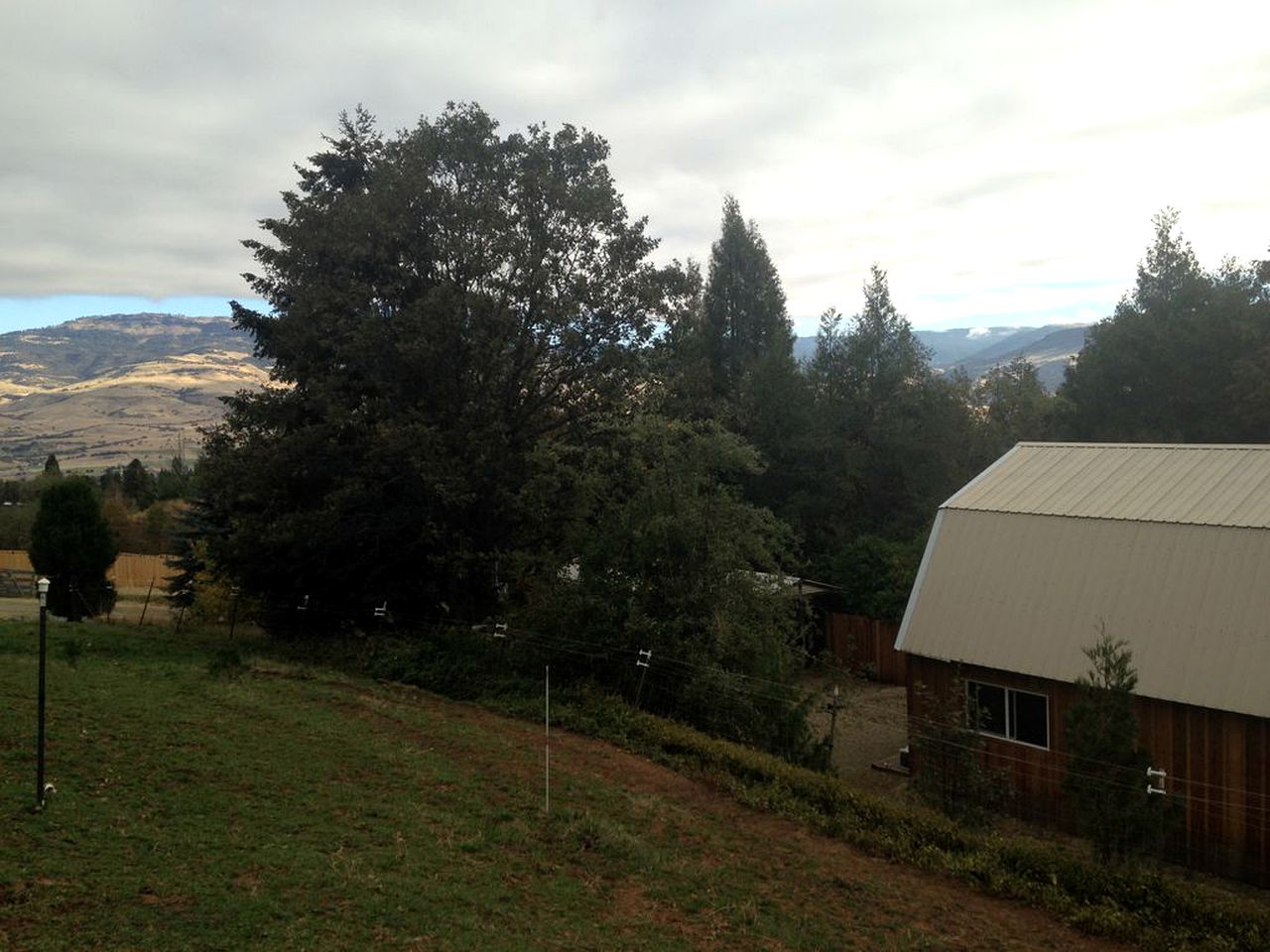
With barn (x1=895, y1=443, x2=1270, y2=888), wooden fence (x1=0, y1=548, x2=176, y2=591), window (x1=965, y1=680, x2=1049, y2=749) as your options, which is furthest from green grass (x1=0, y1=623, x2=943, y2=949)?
wooden fence (x1=0, y1=548, x2=176, y2=591)

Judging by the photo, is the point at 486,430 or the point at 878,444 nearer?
the point at 486,430

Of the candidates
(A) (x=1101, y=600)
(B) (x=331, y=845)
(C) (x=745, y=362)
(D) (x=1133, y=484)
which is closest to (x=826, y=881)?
(B) (x=331, y=845)

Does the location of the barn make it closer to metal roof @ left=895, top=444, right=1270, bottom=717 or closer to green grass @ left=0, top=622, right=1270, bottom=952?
metal roof @ left=895, top=444, right=1270, bottom=717

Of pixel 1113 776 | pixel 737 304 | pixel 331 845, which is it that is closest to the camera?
pixel 331 845

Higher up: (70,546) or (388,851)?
(70,546)

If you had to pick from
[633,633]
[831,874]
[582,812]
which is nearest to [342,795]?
[582,812]

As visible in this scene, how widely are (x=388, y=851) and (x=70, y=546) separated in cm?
2446

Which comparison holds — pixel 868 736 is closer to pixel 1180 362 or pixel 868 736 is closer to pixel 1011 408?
pixel 1180 362

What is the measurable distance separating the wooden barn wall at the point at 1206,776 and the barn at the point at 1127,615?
0.02 metres

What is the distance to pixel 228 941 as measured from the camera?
22.7 feet

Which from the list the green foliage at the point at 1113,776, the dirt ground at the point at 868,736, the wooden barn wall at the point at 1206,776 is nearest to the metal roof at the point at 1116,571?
the wooden barn wall at the point at 1206,776

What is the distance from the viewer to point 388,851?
9.15m

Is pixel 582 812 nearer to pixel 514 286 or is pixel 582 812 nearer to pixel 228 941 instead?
pixel 228 941

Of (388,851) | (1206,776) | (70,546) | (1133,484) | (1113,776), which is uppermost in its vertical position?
(1133,484)
